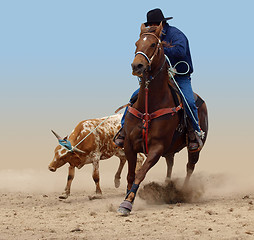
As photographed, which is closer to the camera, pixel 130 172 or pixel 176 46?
pixel 130 172

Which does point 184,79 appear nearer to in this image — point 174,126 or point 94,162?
point 174,126

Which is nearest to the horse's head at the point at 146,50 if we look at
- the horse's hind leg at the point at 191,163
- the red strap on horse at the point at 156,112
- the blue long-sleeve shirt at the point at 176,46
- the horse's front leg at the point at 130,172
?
the blue long-sleeve shirt at the point at 176,46

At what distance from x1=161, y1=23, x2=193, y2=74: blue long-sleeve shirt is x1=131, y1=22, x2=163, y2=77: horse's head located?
0.63 m

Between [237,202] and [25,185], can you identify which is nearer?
[237,202]

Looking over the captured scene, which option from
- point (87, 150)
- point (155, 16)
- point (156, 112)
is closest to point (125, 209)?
point (156, 112)

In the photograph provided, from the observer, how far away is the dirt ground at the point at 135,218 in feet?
23.5

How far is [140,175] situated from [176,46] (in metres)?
2.47

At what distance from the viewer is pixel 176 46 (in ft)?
31.0

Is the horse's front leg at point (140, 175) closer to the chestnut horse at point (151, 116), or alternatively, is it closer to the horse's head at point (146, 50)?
the chestnut horse at point (151, 116)

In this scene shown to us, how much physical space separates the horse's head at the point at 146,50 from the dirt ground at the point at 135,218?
230 cm

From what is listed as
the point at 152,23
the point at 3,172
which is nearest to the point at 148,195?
the point at 152,23

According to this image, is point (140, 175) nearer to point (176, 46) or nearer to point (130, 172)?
point (130, 172)

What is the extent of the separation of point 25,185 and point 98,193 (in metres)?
3.35

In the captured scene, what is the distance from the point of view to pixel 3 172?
16016 millimetres
